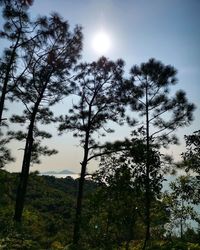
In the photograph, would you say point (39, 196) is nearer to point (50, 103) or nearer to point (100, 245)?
point (50, 103)

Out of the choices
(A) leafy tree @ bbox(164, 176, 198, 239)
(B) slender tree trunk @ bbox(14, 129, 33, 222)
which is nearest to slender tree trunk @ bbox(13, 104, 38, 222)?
(B) slender tree trunk @ bbox(14, 129, 33, 222)

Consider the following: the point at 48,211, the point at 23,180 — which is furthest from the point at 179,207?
the point at 48,211

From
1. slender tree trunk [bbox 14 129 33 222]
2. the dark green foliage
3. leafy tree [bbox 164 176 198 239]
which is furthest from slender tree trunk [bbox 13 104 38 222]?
leafy tree [bbox 164 176 198 239]

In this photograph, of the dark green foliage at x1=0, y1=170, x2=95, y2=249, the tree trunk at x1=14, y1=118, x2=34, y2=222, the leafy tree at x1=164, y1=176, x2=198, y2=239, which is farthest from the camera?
the dark green foliage at x1=0, y1=170, x2=95, y2=249

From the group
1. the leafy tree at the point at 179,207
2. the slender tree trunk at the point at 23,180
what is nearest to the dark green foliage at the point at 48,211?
the slender tree trunk at the point at 23,180

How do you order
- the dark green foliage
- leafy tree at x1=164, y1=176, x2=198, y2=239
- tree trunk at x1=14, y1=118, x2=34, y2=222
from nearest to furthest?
tree trunk at x1=14, y1=118, x2=34, y2=222, leafy tree at x1=164, y1=176, x2=198, y2=239, the dark green foliage

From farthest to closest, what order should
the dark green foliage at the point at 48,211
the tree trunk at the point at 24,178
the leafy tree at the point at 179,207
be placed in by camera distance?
the dark green foliage at the point at 48,211
the leafy tree at the point at 179,207
the tree trunk at the point at 24,178

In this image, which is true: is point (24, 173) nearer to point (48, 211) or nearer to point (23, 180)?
point (23, 180)

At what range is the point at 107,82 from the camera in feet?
74.3

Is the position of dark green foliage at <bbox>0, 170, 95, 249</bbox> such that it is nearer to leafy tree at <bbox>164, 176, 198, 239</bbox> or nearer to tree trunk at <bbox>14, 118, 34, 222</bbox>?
tree trunk at <bbox>14, 118, 34, 222</bbox>

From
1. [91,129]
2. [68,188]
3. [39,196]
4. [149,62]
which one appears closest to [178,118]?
[149,62]

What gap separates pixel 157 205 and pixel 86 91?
28.5 feet

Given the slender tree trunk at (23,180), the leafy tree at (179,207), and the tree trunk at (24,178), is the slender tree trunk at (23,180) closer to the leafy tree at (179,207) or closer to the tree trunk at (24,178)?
the tree trunk at (24,178)

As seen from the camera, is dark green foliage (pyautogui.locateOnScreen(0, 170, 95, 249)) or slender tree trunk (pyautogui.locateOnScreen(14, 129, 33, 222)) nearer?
slender tree trunk (pyautogui.locateOnScreen(14, 129, 33, 222))
